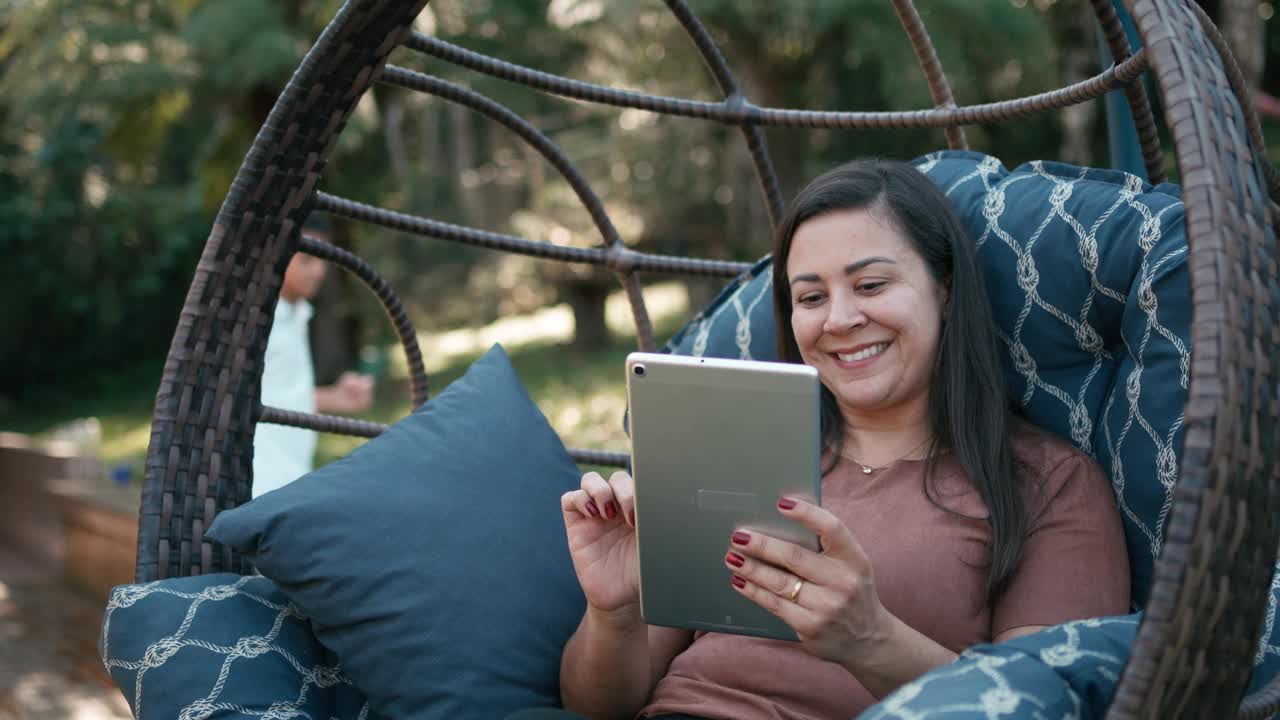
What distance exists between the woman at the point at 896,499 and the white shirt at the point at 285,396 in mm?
1615

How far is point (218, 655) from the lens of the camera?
1.43m

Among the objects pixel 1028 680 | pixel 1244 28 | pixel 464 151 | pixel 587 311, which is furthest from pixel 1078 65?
pixel 464 151

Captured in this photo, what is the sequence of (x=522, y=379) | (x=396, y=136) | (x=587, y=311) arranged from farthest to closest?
(x=396, y=136) → (x=587, y=311) → (x=522, y=379)

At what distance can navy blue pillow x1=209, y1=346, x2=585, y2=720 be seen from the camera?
143 centimetres

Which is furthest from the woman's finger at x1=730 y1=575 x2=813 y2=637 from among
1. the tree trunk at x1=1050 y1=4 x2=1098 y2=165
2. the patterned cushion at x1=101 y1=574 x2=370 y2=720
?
the tree trunk at x1=1050 y1=4 x2=1098 y2=165

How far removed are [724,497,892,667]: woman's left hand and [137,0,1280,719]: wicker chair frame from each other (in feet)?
0.81

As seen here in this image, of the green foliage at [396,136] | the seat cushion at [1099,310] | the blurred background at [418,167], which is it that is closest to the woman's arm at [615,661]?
the seat cushion at [1099,310]

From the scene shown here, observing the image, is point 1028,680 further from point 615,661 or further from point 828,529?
point 615,661

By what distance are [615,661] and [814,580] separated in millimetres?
356

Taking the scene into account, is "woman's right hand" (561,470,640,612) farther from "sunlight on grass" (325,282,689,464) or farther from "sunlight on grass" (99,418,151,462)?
"sunlight on grass" (99,418,151,462)

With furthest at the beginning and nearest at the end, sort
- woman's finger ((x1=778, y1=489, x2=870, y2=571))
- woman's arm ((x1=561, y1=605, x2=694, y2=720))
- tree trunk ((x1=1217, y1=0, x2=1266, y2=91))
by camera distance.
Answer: tree trunk ((x1=1217, y1=0, x2=1266, y2=91)), woman's arm ((x1=561, y1=605, x2=694, y2=720)), woman's finger ((x1=778, y1=489, x2=870, y2=571))

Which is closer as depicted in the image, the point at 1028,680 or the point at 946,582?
the point at 1028,680

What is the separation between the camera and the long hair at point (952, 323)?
1343 millimetres

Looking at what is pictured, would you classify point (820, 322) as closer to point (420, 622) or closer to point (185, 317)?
point (420, 622)
